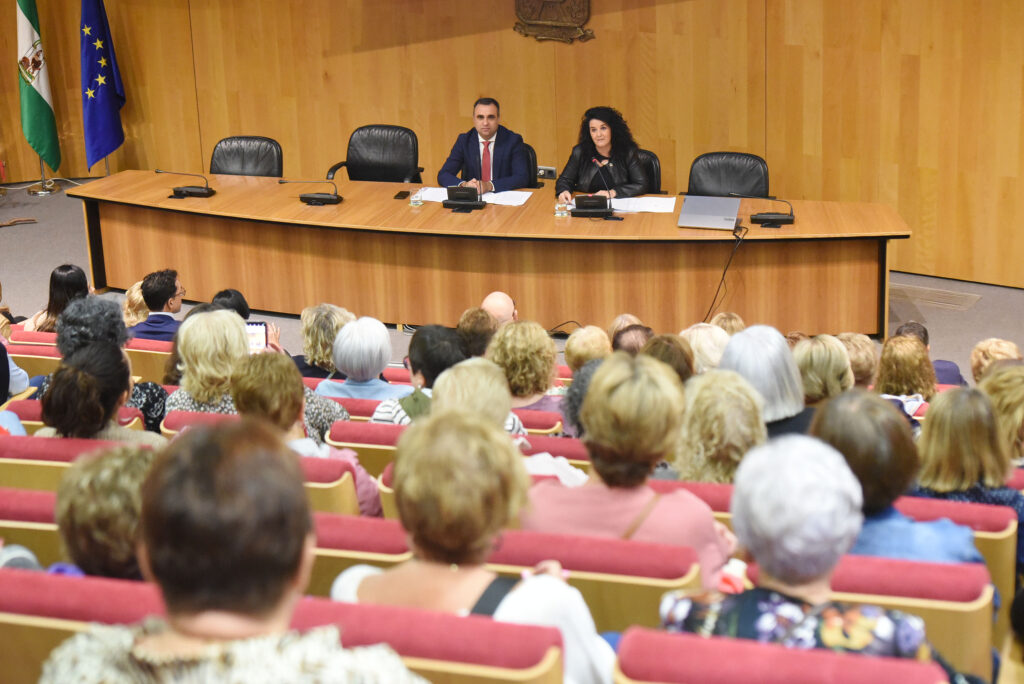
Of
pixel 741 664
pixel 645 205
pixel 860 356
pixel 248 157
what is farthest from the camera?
pixel 248 157

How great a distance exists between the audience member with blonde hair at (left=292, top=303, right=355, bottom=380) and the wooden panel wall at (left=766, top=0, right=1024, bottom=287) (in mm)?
4460

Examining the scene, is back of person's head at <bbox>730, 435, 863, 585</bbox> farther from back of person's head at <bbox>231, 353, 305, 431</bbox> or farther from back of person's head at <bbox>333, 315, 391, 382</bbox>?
back of person's head at <bbox>333, 315, 391, 382</bbox>

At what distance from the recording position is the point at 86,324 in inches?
154

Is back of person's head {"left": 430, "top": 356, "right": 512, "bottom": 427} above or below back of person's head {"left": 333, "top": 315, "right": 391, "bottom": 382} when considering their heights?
above

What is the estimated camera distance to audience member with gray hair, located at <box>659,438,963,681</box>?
1.66m

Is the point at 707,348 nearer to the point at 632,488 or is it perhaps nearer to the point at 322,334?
the point at 322,334

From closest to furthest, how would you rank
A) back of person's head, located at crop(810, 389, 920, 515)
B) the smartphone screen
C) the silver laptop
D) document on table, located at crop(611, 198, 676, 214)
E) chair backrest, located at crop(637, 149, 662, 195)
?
back of person's head, located at crop(810, 389, 920, 515), the smartphone screen, the silver laptop, document on table, located at crop(611, 198, 676, 214), chair backrest, located at crop(637, 149, 662, 195)

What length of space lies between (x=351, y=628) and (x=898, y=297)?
240 inches

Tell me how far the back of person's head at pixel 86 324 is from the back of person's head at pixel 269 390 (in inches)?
46.4

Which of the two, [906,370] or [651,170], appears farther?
[651,170]

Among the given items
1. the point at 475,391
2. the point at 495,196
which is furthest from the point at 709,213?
the point at 475,391

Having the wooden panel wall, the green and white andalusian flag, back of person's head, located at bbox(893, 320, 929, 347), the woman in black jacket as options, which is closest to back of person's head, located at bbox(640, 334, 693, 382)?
back of person's head, located at bbox(893, 320, 929, 347)

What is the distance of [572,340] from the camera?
4043 mm

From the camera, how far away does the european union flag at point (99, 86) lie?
372 inches
